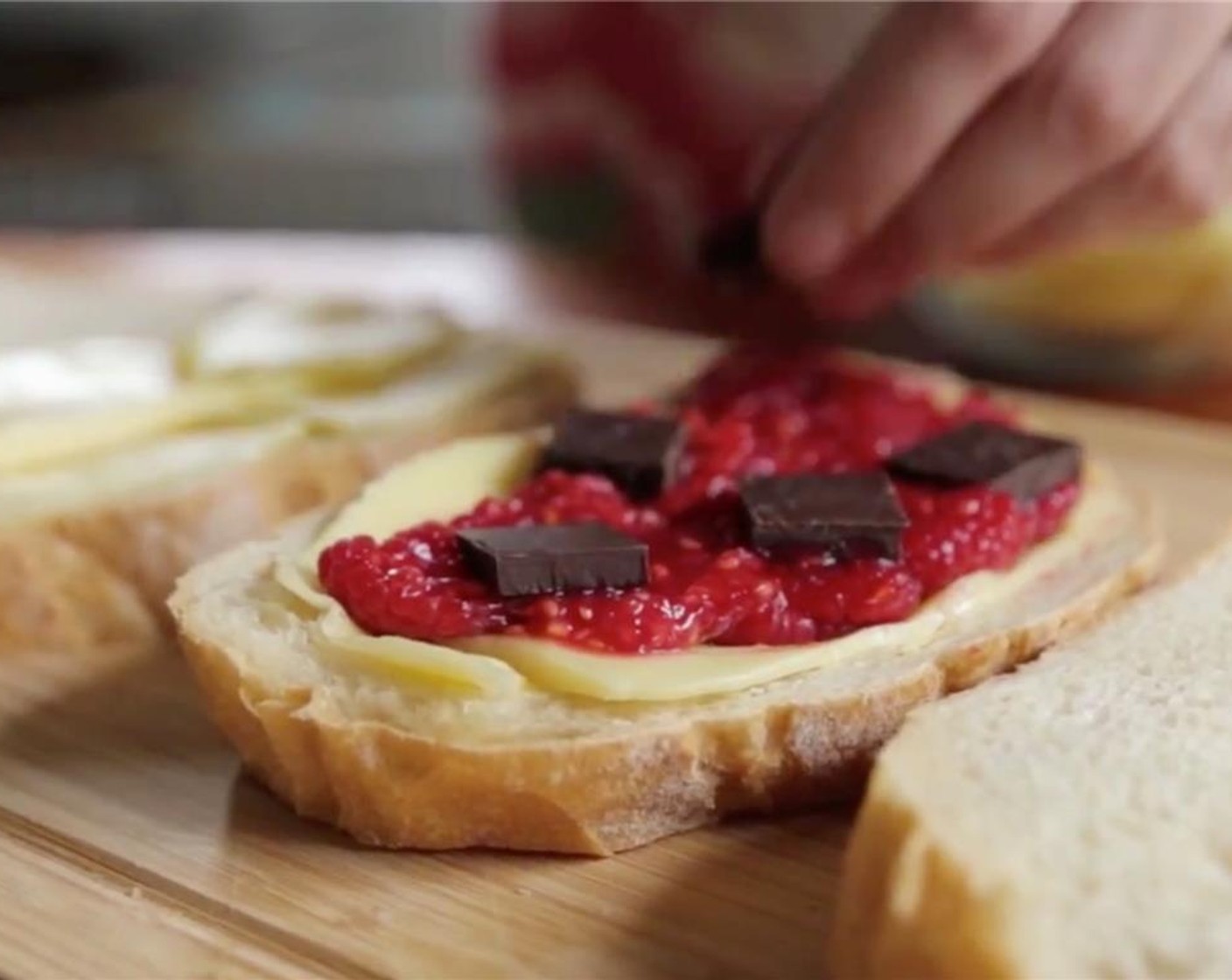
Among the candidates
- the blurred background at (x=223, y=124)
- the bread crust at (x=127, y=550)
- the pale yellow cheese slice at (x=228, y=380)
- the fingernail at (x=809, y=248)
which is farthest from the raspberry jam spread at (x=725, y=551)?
the blurred background at (x=223, y=124)

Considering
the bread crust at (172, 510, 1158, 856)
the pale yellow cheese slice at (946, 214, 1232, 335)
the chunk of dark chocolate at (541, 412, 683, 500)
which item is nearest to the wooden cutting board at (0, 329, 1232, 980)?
the bread crust at (172, 510, 1158, 856)

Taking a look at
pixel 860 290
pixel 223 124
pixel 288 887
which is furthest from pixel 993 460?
pixel 223 124

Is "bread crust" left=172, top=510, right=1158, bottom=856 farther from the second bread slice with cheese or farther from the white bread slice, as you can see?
the second bread slice with cheese

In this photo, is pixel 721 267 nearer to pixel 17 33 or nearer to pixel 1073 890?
pixel 1073 890

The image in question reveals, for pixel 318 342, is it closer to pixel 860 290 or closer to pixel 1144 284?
pixel 860 290

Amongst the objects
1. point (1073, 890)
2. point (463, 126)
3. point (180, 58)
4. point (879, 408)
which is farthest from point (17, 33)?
point (1073, 890)

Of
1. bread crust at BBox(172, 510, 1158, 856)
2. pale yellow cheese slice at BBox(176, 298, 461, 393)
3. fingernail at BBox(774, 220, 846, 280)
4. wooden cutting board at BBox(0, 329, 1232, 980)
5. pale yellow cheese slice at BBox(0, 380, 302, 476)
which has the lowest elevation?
wooden cutting board at BBox(0, 329, 1232, 980)
